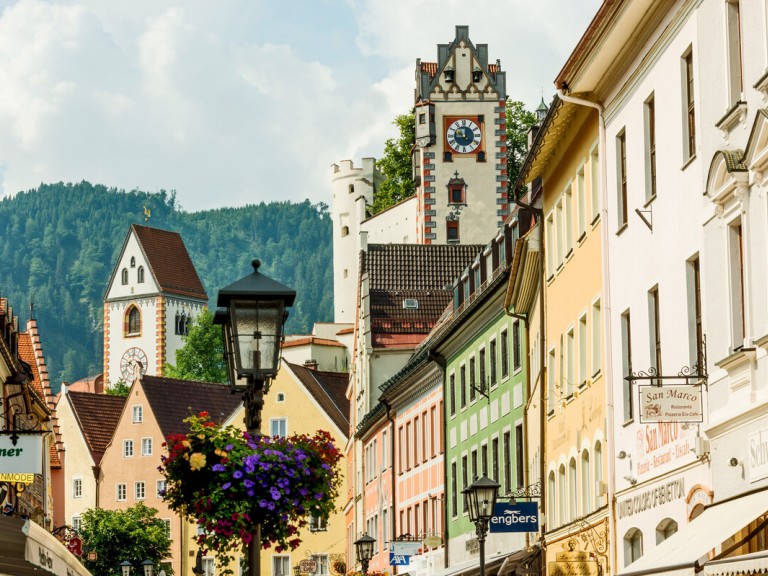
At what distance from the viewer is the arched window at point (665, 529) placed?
2319cm

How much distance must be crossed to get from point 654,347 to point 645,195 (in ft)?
6.67

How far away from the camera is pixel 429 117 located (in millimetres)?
102625

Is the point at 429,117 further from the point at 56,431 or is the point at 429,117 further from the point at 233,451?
the point at 233,451

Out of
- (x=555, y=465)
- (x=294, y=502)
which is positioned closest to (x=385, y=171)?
(x=555, y=465)

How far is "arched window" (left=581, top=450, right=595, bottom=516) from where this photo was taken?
29.8 m

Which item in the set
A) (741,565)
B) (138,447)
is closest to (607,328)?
(741,565)

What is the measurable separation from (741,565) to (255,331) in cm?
464

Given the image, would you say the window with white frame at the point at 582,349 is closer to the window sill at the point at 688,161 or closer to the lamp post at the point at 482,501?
the lamp post at the point at 482,501

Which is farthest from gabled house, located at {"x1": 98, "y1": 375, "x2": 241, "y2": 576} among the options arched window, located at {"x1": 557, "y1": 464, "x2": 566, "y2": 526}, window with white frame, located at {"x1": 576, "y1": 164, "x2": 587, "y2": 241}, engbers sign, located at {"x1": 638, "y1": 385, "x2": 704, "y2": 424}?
engbers sign, located at {"x1": 638, "y1": 385, "x2": 704, "y2": 424}

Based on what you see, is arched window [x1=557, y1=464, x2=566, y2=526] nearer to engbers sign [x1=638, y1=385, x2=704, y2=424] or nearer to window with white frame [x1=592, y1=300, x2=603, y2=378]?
window with white frame [x1=592, y1=300, x2=603, y2=378]

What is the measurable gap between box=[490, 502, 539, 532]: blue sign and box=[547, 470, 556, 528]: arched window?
1.34 ft

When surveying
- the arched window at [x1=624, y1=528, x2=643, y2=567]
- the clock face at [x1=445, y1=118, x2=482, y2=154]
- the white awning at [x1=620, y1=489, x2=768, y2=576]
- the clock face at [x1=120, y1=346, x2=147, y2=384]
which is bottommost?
the white awning at [x1=620, y1=489, x2=768, y2=576]

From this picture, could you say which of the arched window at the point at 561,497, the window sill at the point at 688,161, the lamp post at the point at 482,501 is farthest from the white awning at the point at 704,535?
the arched window at the point at 561,497

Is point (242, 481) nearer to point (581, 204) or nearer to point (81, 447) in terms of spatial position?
point (581, 204)
